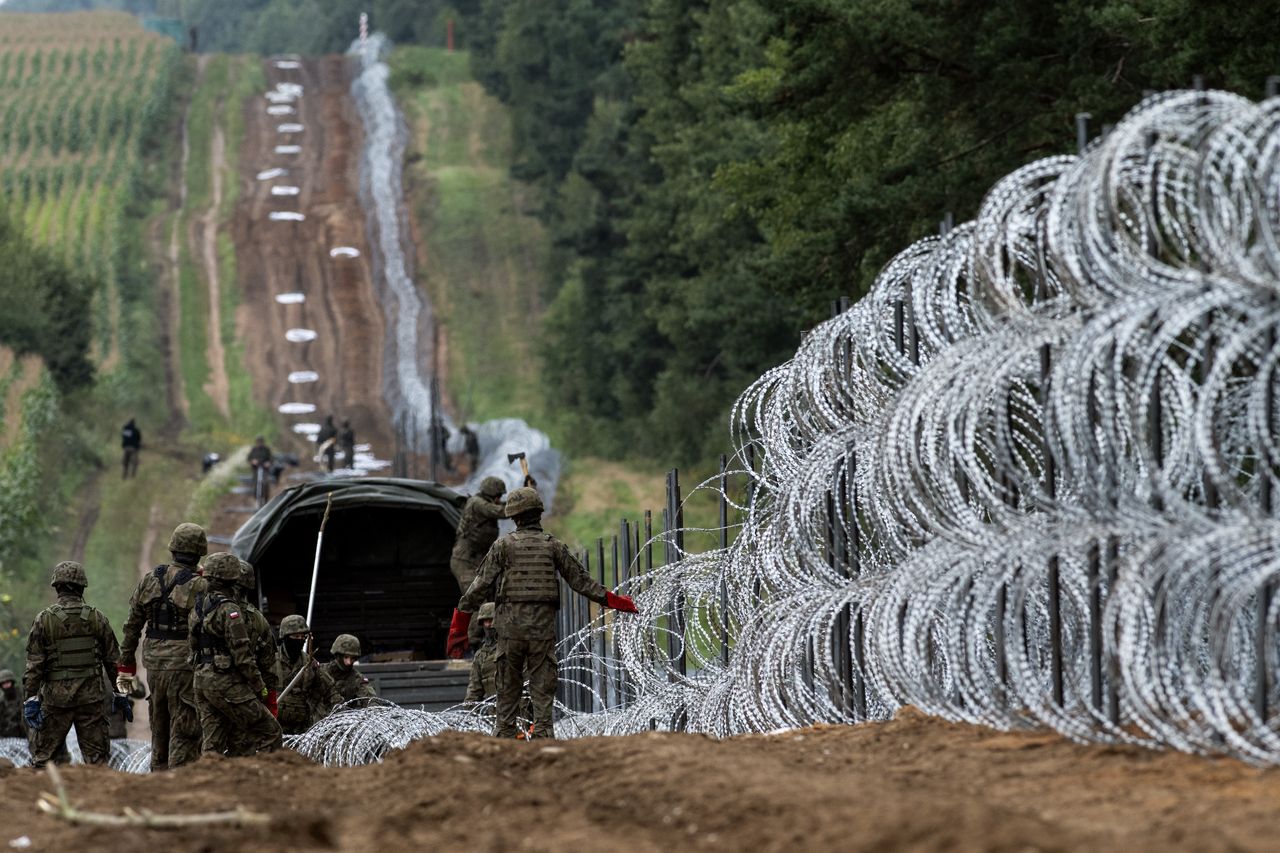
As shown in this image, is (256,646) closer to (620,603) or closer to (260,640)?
(260,640)

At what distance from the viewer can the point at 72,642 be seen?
14.0 m

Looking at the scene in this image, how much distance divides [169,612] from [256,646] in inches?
38.1

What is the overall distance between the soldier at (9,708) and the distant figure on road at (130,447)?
28526mm

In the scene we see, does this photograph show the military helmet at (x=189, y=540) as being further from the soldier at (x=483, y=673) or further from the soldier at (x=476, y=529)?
the soldier at (x=476, y=529)

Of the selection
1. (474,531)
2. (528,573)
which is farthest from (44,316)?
(528,573)

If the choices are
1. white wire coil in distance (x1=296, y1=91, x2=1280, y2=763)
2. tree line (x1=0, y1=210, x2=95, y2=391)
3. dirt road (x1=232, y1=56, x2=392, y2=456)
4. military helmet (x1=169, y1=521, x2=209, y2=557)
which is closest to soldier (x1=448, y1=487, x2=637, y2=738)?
white wire coil in distance (x1=296, y1=91, x2=1280, y2=763)

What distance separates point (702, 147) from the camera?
46.8 meters

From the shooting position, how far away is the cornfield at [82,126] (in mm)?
67438

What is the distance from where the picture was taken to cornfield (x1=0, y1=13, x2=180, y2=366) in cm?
6744

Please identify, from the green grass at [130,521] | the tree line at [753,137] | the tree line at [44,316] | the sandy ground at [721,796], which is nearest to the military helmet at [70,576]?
the sandy ground at [721,796]

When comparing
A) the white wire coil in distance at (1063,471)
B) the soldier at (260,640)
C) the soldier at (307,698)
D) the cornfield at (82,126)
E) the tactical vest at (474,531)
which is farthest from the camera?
the cornfield at (82,126)

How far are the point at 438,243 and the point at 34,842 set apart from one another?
2315 inches

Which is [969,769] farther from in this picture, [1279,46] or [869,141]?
[869,141]

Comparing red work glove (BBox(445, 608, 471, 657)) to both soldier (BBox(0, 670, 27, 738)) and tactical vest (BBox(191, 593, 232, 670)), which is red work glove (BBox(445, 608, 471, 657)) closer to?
tactical vest (BBox(191, 593, 232, 670))
